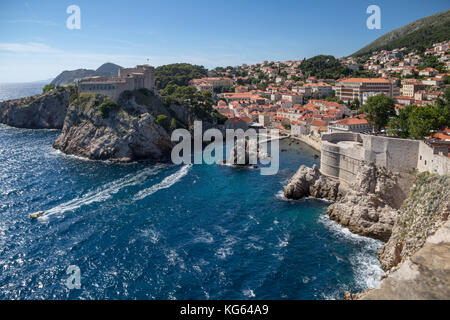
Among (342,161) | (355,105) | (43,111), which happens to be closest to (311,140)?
(355,105)

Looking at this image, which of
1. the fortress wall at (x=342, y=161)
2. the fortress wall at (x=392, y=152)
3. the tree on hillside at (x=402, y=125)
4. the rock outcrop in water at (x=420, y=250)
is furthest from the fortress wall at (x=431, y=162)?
the tree on hillside at (x=402, y=125)

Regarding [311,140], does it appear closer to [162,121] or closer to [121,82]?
[162,121]

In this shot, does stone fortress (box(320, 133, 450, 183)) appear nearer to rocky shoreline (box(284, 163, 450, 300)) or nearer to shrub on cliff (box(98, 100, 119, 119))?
→ rocky shoreline (box(284, 163, 450, 300))

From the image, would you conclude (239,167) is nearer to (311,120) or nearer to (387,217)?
(387,217)

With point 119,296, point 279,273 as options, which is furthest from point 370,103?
point 119,296
